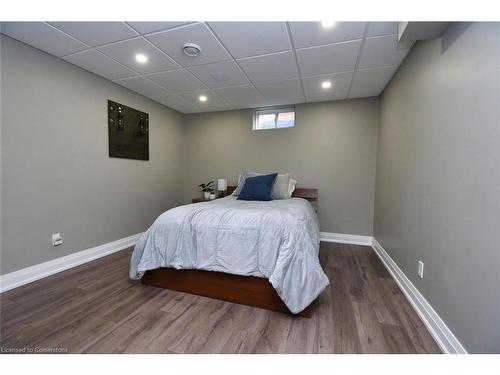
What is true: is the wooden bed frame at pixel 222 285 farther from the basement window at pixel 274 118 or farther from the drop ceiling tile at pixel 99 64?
the basement window at pixel 274 118

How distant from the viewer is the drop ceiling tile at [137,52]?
2008 mm

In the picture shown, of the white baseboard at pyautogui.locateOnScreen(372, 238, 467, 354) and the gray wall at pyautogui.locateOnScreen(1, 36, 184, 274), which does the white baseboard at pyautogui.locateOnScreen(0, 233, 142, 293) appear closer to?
the gray wall at pyautogui.locateOnScreen(1, 36, 184, 274)

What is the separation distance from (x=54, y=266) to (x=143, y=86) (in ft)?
8.10

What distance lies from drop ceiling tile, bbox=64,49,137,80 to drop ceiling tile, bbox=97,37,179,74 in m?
0.11

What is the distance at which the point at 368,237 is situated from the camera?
335 centimetres

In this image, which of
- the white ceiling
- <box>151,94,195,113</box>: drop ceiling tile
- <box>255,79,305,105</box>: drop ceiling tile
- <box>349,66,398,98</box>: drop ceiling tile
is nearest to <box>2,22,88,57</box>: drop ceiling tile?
the white ceiling

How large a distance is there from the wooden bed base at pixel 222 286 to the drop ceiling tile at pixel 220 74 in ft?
7.28

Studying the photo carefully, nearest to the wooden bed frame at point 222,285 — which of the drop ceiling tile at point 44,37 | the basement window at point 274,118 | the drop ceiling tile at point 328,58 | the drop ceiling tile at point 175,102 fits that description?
the drop ceiling tile at point 328,58

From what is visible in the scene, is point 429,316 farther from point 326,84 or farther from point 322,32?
point 326,84

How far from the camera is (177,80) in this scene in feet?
9.12

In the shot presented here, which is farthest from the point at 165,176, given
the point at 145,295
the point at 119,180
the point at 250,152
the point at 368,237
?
the point at 368,237

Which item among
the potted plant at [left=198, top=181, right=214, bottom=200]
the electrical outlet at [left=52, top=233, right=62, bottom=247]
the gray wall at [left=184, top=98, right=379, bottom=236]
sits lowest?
the electrical outlet at [left=52, top=233, right=62, bottom=247]

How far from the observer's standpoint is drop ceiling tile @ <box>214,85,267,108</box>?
3.07 metres

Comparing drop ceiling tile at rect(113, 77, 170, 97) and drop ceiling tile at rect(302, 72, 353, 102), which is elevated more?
drop ceiling tile at rect(302, 72, 353, 102)
